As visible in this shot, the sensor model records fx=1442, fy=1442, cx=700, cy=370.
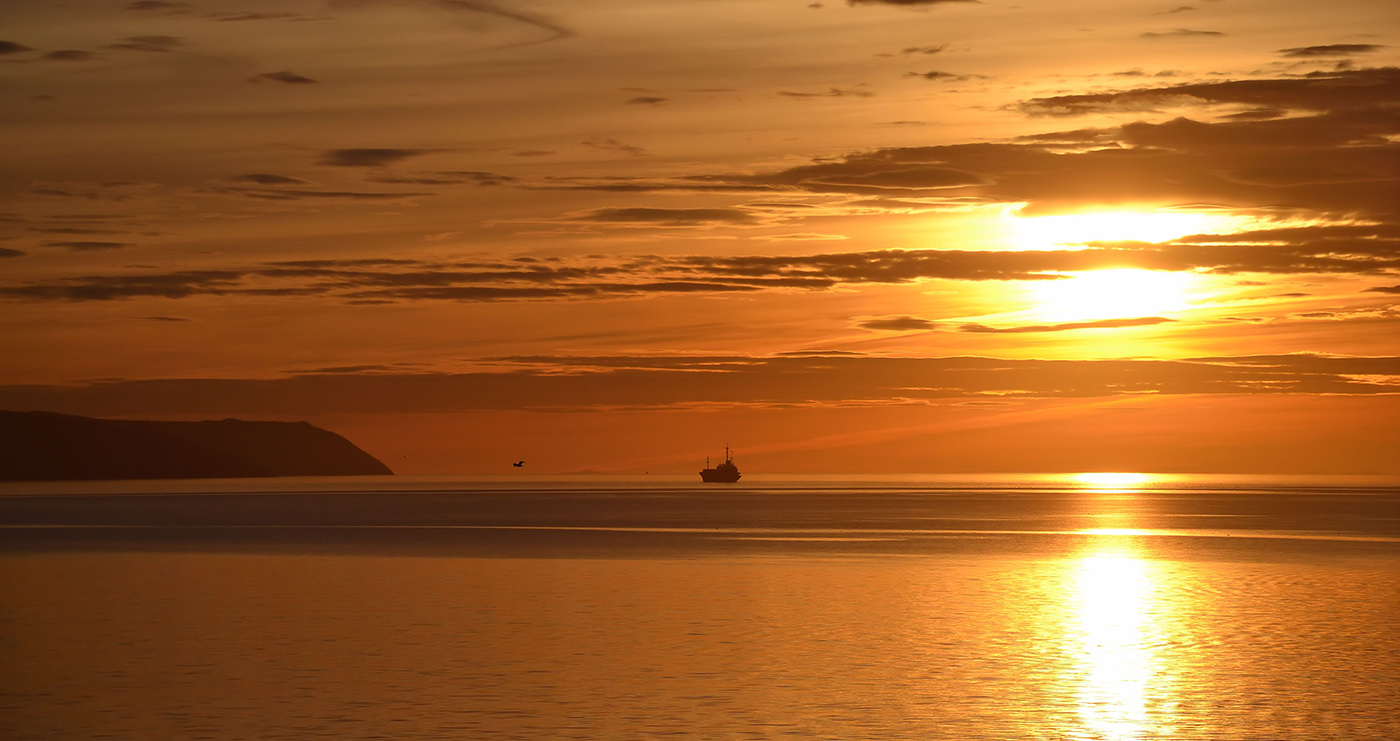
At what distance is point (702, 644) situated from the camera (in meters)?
34.3

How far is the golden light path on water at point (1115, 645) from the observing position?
2430cm

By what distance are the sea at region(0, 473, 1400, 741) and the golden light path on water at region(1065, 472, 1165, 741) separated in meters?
0.14

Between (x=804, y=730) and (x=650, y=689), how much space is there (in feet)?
16.2

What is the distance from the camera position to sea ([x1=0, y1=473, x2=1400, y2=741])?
2480cm

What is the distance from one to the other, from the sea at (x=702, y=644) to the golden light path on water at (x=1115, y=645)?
136 mm

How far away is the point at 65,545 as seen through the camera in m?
78.7

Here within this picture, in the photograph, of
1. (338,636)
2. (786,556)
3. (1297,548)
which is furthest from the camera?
(1297,548)

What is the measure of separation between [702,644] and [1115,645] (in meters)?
9.73

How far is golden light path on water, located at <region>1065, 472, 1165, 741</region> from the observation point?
24.3m

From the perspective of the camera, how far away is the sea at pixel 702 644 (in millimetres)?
24797

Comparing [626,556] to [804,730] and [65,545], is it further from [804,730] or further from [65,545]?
[804,730]

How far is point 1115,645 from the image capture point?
111 feet

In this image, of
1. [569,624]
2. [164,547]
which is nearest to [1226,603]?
[569,624]

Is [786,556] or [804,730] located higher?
[804,730]
